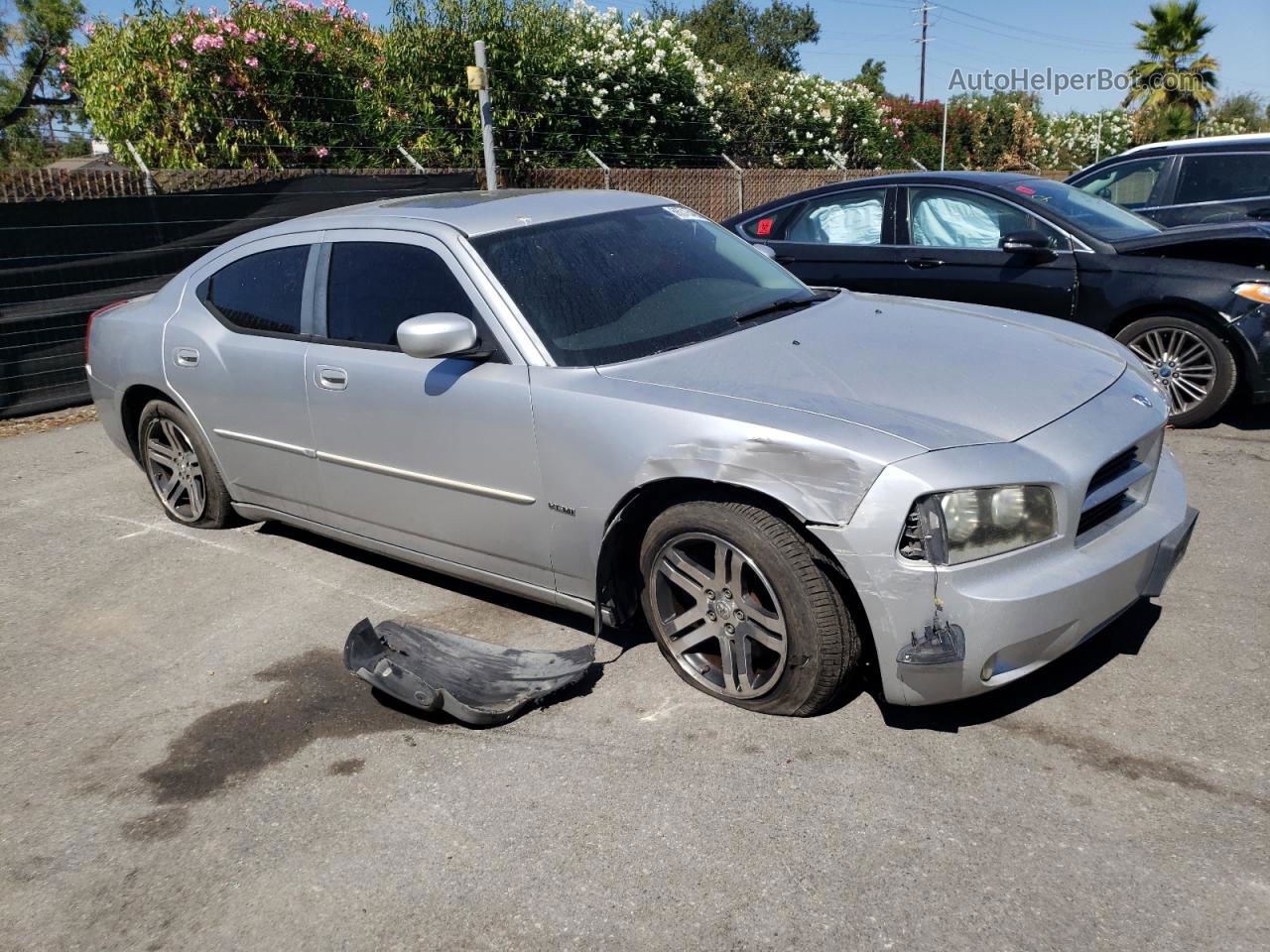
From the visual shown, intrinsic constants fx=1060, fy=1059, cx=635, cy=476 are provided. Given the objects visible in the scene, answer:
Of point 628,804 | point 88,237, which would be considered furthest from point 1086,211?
point 88,237

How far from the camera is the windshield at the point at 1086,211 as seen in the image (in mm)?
6746

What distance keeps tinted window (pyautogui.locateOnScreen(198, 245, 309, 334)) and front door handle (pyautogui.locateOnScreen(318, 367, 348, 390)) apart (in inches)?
13.4

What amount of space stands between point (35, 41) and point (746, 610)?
32.9 metres

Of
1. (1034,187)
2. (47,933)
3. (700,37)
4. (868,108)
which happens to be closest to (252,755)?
(47,933)

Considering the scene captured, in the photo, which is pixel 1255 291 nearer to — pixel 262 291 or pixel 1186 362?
pixel 1186 362

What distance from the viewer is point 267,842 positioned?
2977mm

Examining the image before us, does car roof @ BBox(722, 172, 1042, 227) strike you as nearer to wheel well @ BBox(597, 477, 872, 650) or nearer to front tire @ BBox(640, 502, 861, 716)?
wheel well @ BBox(597, 477, 872, 650)

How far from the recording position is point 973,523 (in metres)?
2.93

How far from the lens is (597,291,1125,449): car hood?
317 centimetres

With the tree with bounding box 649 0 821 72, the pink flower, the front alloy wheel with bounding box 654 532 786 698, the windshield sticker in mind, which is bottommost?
the front alloy wheel with bounding box 654 532 786 698

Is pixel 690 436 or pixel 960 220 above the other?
pixel 960 220

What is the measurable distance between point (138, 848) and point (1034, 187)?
6.46m

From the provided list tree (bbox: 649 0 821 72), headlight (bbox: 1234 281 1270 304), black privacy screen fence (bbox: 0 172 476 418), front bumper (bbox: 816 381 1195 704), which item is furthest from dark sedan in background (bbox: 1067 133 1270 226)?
tree (bbox: 649 0 821 72)

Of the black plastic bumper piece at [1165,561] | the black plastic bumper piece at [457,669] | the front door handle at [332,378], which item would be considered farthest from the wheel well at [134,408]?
the black plastic bumper piece at [1165,561]
